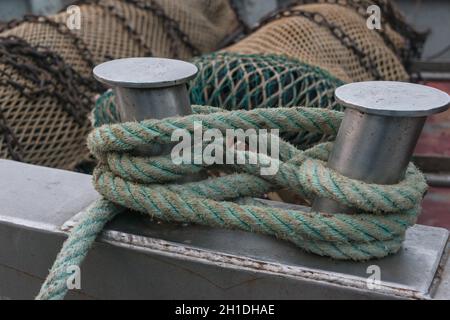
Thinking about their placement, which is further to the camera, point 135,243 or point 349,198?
point 135,243

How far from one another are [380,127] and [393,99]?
0.05m

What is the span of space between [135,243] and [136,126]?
0.20 m

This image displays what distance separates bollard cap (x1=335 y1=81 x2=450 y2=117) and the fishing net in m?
1.22

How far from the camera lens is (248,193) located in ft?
3.43

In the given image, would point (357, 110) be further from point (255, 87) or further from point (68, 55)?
point (68, 55)

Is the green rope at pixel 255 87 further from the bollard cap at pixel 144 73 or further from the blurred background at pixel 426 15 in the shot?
the blurred background at pixel 426 15

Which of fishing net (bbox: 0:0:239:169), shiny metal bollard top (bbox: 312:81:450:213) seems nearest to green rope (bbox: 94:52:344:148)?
fishing net (bbox: 0:0:239:169)

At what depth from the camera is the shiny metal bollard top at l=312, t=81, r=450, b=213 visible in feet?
2.80

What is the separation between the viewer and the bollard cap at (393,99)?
84cm

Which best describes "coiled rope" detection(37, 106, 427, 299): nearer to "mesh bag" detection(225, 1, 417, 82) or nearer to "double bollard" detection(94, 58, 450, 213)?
"double bollard" detection(94, 58, 450, 213)

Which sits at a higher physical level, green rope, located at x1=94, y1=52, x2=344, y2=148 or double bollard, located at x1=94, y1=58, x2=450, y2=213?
double bollard, located at x1=94, y1=58, x2=450, y2=213
